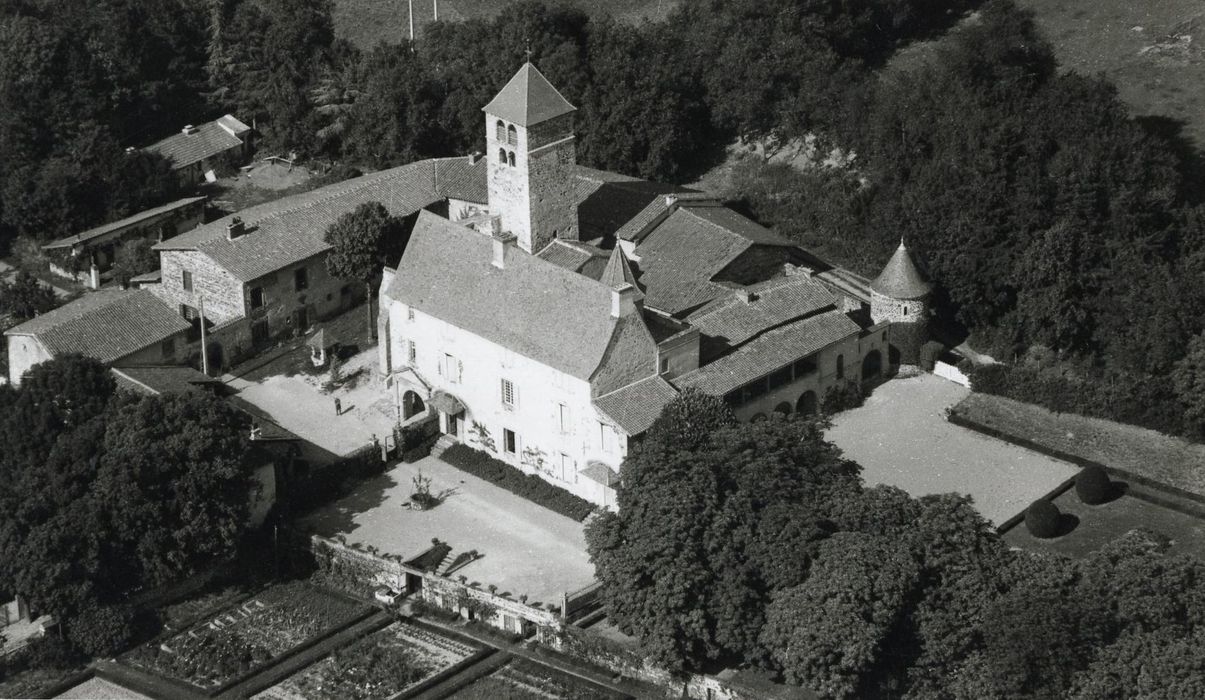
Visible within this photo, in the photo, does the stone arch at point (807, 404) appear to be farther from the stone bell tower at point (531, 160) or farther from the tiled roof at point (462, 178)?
the tiled roof at point (462, 178)

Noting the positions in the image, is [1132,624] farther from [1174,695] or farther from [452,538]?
[452,538]

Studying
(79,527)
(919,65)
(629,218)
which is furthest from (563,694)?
(919,65)

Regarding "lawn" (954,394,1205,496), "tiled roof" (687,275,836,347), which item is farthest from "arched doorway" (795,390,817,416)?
"lawn" (954,394,1205,496)

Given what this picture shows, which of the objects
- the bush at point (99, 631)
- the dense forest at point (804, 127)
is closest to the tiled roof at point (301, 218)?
the dense forest at point (804, 127)

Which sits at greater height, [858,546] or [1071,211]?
[1071,211]

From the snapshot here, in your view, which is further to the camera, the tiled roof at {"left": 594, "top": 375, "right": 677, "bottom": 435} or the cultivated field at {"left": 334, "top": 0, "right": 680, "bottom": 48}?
the cultivated field at {"left": 334, "top": 0, "right": 680, "bottom": 48}

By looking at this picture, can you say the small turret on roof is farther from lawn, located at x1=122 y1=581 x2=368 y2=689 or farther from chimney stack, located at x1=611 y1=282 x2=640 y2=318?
lawn, located at x1=122 y1=581 x2=368 y2=689
